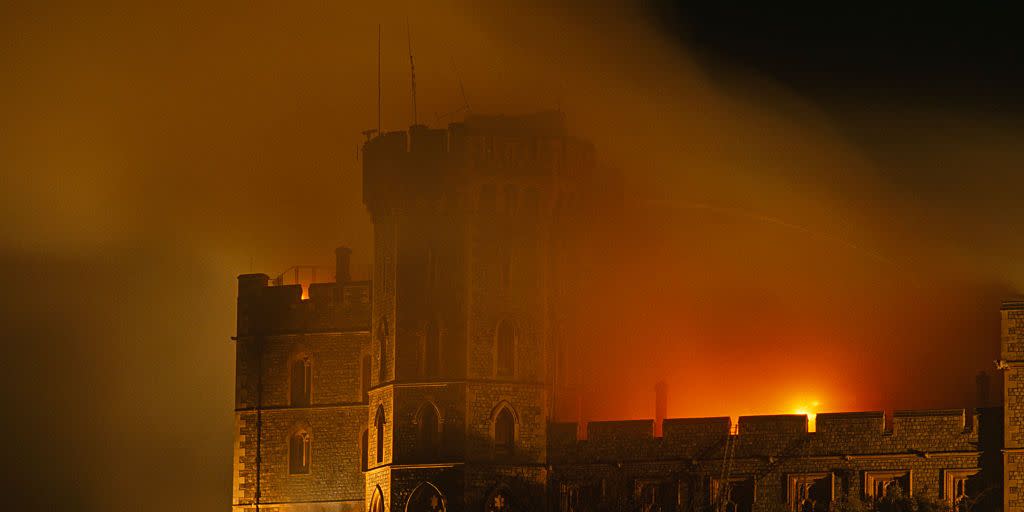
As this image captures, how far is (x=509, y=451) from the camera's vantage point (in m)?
73.9

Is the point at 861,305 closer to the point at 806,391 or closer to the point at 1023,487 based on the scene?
the point at 806,391

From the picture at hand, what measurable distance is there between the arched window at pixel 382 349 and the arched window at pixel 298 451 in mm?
4796

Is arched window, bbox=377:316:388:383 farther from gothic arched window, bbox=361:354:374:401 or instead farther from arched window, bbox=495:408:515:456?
arched window, bbox=495:408:515:456

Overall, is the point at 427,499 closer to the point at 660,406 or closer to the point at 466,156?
the point at 660,406

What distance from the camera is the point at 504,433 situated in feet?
243

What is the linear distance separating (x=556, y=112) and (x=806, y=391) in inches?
456

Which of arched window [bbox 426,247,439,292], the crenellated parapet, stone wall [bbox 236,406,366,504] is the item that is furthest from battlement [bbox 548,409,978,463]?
the crenellated parapet

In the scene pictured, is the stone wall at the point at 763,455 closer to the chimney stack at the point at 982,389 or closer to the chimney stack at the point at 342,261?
the chimney stack at the point at 982,389

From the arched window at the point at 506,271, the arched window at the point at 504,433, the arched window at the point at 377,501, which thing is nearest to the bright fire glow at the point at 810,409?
the arched window at the point at 504,433

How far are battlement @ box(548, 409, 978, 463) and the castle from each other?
0.13ft

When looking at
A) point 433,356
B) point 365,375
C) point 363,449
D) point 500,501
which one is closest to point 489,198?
point 433,356

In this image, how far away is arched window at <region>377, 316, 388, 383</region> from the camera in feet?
247

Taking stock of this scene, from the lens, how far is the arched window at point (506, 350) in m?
74.2

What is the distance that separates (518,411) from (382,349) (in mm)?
4505
